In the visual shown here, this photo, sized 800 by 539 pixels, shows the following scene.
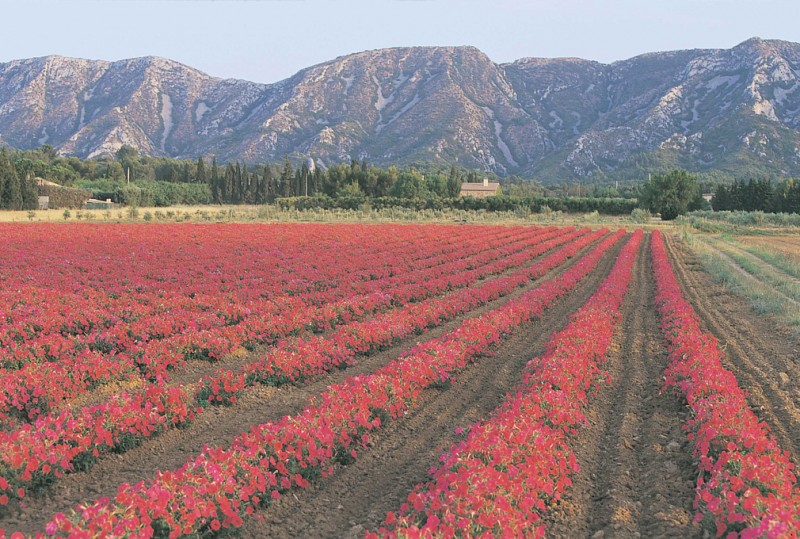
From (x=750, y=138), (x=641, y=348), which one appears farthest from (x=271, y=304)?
(x=750, y=138)

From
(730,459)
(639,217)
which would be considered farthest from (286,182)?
(730,459)

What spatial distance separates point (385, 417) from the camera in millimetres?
8477

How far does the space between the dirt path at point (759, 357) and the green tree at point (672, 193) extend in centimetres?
6433

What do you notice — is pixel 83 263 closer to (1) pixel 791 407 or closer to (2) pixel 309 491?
(2) pixel 309 491

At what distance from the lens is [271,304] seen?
15617mm

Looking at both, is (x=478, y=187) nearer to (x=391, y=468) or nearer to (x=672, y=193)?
(x=672, y=193)

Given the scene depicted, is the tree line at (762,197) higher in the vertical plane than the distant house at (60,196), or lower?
higher

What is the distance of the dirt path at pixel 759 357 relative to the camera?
355 inches

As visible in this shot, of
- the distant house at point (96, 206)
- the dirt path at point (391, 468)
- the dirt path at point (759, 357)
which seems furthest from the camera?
the distant house at point (96, 206)

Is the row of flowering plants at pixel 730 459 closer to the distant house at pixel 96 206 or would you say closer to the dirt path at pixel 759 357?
the dirt path at pixel 759 357

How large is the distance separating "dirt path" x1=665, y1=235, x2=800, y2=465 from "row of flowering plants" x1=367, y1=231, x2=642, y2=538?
2.50 meters

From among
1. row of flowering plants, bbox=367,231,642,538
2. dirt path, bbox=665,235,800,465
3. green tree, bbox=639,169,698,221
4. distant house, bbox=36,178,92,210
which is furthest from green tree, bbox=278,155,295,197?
row of flowering plants, bbox=367,231,642,538

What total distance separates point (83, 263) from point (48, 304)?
340 inches

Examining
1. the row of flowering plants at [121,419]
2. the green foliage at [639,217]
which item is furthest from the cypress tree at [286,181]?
the row of flowering plants at [121,419]
